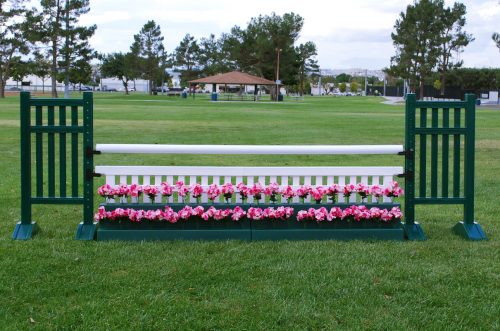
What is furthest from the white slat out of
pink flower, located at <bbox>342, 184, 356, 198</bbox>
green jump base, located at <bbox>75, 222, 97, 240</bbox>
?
pink flower, located at <bbox>342, 184, 356, 198</bbox>

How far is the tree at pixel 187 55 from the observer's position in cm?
11419

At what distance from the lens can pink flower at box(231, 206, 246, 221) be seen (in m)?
6.36

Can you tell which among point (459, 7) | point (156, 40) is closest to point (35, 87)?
point (156, 40)

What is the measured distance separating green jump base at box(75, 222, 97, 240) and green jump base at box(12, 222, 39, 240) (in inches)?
17.1

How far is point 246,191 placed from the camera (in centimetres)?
655

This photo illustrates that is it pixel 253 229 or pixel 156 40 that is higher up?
pixel 156 40

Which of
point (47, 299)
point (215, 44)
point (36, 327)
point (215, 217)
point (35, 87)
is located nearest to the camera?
point (36, 327)

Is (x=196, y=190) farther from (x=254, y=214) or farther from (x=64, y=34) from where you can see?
(x=64, y=34)

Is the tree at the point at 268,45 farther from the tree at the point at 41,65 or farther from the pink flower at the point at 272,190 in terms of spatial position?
the pink flower at the point at 272,190

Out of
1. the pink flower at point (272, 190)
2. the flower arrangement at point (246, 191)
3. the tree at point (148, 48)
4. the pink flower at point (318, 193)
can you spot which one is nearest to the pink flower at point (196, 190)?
the flower arrangement at point (246, 191)

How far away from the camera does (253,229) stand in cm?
641

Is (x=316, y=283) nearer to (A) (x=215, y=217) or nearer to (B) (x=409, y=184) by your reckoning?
(A) (x=215, y=217)

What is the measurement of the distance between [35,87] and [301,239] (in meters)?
128

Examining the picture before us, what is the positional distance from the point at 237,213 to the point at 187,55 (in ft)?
365
